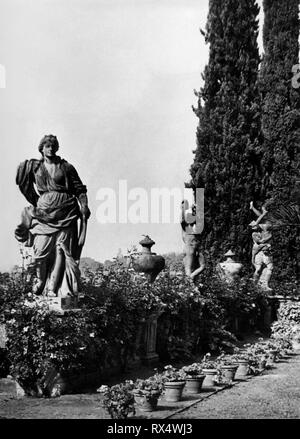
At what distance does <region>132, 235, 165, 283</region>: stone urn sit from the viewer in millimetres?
13234

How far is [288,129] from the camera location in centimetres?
2547

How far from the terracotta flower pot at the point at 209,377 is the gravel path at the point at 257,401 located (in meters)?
0.31

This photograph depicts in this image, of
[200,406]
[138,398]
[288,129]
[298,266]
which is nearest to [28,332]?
[138,398]

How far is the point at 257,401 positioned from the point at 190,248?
19.5 feet

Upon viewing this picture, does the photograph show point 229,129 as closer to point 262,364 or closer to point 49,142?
point 262,364

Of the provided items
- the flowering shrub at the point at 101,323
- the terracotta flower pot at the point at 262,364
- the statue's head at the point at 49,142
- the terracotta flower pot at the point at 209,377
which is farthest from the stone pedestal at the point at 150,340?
the statue's head at the point at 49,142

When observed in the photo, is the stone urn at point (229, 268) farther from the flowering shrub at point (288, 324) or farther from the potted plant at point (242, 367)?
the potted plant at point (242, 367)

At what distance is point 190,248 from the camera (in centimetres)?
1542

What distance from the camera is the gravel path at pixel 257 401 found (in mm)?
8773

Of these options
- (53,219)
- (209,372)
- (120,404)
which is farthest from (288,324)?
(120,404)

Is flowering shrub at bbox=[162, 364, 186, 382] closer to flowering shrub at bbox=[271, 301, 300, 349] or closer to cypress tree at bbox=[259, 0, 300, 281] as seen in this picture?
flowering shrub at bbox=[271, 301, 300, 349]

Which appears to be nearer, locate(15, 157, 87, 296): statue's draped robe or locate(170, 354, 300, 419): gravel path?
locate(170, 354, 300, 419): gravel path

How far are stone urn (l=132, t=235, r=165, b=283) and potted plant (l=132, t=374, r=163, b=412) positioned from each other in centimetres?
415

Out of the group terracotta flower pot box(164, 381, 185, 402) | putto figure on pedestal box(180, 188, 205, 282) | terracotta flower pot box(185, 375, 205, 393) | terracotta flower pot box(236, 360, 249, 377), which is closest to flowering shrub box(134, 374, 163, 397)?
terracotta flower pot box(164, 381, 185, 402)
